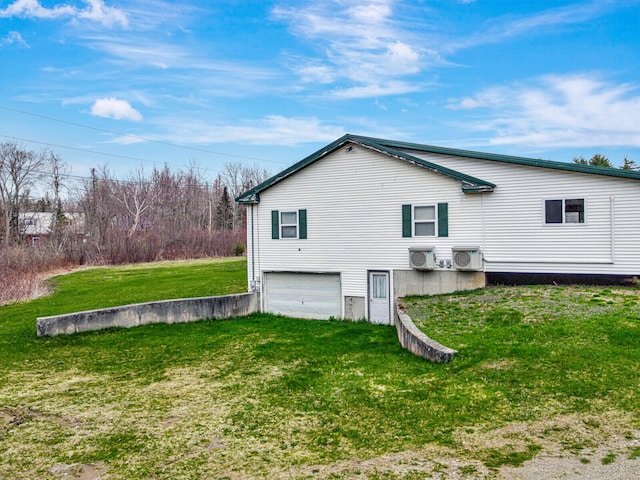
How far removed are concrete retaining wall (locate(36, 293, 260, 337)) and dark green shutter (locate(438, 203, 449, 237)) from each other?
665 cm

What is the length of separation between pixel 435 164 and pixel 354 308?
5045mm

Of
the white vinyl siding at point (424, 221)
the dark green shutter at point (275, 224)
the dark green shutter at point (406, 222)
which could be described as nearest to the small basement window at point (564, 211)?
the white vinyl siding at point (424, 221)

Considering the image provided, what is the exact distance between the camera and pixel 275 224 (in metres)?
16.3

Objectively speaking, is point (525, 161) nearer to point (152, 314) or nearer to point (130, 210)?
point (152, 314)

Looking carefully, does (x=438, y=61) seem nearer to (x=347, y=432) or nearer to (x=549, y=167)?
(x=549, y=167)

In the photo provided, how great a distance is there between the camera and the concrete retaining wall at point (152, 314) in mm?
12344

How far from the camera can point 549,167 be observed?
12352mm

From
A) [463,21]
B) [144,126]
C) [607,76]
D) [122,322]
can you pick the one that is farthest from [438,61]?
[144,126]

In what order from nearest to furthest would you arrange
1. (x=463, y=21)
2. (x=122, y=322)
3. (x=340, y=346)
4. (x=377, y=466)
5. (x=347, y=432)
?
(x=377, y=466) → (x=347, y=432) → (x=340, y=346) → (x=122, y=322) → (x=463, y=21)

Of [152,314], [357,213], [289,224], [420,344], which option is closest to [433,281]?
[357,213]

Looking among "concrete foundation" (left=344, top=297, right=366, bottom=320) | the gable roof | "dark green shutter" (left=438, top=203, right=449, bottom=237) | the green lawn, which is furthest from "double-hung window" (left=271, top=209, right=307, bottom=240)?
the green lawn

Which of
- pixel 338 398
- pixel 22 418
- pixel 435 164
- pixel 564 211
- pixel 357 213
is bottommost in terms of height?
pixel 22 418

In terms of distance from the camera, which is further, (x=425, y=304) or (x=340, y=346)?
(x=425, y=304)

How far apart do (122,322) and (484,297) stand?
9.63m
